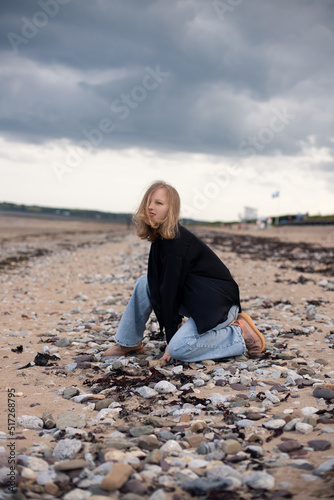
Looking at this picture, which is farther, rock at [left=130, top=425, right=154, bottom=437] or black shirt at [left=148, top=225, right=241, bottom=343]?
black shirt at [left=148, top=225, right=241, bottom=343]

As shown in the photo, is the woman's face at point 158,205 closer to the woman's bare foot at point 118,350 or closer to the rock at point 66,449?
the woman's bare foot at point 118,350

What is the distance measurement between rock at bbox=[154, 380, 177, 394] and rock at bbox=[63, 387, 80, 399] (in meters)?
0.89

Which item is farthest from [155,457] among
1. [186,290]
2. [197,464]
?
[186,290]

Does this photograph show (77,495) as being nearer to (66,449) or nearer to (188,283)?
(66,449)

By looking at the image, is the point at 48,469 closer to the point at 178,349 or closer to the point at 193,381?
the point at 193,381

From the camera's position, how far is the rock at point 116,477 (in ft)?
9.91

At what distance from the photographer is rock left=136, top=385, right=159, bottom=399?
15.7ft

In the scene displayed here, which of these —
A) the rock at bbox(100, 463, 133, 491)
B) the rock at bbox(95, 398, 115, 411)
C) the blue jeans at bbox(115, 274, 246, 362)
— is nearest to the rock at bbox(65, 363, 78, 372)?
the blue jeans at bbox(115, 274, 246, 362)

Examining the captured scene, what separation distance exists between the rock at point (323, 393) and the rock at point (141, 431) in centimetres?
182

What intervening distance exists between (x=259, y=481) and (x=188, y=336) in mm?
2673

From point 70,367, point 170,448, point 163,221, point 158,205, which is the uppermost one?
point 158,205

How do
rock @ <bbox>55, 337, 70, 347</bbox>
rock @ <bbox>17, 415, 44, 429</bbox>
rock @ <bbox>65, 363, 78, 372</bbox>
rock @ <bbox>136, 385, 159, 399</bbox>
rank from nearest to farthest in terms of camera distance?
rock @ <bbox>17, 415, 44, 429</bbox> < rock @ <bbox>136, 385, 159, 399</bbox> < rock @ <bbox>65, 363, 78, 372</bbox> < rock @ <bbox>55, 337, 70, 347</bbox>

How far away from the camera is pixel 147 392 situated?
4.79 metres

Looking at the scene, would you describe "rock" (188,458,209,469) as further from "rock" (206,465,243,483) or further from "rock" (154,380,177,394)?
"rock" (154,380,177,394)
